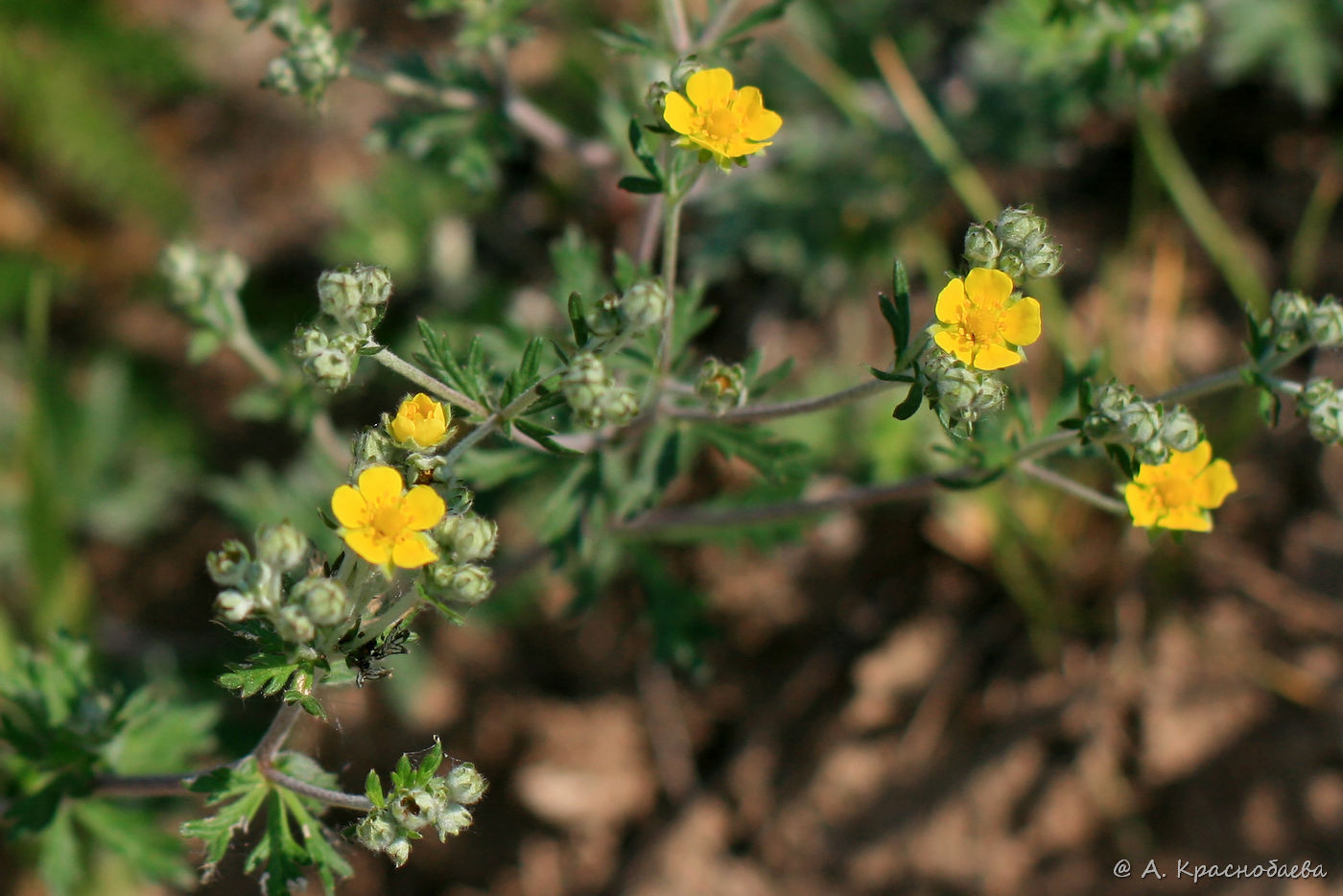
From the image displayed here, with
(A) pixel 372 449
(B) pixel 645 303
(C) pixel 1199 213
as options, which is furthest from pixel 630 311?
(C) pixel 1199 213

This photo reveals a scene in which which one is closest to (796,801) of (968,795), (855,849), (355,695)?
(855,849)

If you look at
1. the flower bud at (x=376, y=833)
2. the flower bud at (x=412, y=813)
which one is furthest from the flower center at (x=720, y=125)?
the flower bud at (x=376, y=833)

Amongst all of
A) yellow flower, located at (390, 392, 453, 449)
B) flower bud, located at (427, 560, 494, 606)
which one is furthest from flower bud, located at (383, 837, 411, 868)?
yellow flower, located at (390, 392, 453, 449)

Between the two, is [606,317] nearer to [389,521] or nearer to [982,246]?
[389,521]

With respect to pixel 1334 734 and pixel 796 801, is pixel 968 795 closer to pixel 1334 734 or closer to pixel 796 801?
pixel 796 801

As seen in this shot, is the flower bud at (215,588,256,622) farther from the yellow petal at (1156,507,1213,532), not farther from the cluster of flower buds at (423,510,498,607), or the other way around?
the yellow petal at (1156,507,1213,532)

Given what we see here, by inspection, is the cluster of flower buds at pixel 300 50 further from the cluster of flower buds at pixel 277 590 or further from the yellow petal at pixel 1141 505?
the yellow petal at pixel 1141 505
